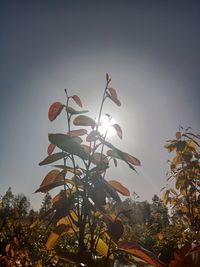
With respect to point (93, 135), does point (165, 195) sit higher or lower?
higher

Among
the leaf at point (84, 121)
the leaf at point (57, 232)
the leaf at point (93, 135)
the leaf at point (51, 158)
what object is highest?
the leaf at point (84, 121)

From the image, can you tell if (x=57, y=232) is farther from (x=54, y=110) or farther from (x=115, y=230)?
(x=54, y=110)

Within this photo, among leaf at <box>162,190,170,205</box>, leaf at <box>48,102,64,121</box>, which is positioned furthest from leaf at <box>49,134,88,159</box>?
leaf at <box>162,190,170,205</box>

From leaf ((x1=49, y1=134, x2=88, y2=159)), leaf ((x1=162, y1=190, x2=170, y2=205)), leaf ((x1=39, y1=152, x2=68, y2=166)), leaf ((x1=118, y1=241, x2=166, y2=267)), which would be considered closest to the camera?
leaf ((x1=118, y1=241, x2=166, y2=267))

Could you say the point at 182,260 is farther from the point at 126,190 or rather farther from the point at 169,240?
the point at 169,240

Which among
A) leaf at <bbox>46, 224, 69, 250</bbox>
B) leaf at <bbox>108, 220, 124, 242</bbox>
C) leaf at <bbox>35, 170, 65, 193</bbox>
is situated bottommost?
leaf at <bbox>46, 224, 69, 250</bbox>

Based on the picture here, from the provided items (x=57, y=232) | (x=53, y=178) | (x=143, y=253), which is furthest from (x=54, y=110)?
(x=143, y=253)

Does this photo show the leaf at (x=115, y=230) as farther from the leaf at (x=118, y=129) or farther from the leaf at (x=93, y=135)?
the leaf at (x=118, y=129)

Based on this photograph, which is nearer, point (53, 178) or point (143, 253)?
point (143, 253)

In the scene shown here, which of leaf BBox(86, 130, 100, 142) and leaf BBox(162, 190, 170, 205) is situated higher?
leaf BBox(162, 190, 170, 205)

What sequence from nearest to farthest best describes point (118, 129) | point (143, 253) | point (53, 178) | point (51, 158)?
point (143, 253) → point (51, 158) → point (53, 178) → point (118, 129)

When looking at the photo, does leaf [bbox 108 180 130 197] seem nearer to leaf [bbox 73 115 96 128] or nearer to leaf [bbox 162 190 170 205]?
leaf [bbox 73 115 96 128]

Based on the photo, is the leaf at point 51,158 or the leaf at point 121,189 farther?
A: the leaf at point 121,189

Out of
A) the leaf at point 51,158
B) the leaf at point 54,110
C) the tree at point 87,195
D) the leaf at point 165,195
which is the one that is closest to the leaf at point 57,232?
the tree at point 87,195
